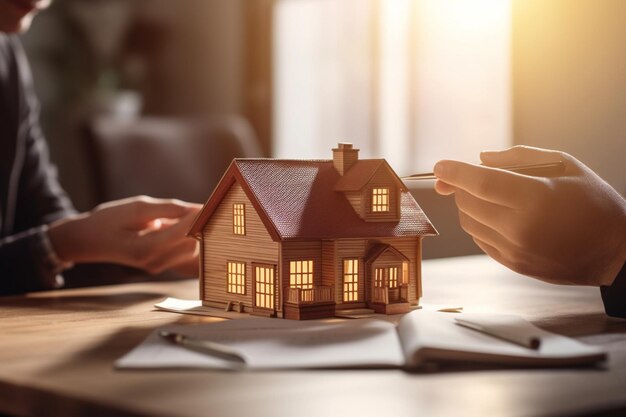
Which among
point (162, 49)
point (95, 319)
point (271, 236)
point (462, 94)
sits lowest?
point (95, 319)

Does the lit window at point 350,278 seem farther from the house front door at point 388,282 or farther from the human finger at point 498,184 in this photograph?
the human finger at point 498,184

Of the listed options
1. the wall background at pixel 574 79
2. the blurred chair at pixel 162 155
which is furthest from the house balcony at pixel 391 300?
the blurred chair at pixel 162 155

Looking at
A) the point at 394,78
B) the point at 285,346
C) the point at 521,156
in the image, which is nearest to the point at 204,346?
the point at 285,346

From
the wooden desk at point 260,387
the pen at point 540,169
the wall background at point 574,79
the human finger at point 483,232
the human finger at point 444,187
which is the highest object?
the wall background at point 574,79

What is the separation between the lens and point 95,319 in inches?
41.6

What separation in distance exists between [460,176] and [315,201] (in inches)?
7.1

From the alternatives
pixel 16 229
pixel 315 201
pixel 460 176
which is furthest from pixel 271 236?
pixel 16 229

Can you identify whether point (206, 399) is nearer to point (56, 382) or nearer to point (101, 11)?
point (56, 382)

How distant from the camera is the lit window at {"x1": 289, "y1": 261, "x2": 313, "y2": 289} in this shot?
1.00 m

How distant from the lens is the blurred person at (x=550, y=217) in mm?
1032

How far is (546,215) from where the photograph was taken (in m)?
1.03

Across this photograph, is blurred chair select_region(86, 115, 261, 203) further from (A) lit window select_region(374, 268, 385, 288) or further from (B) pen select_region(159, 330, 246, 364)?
(B) pen select_region(159, 330, 246, 364)

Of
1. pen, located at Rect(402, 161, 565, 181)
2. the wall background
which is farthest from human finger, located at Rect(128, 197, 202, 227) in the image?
the wall background

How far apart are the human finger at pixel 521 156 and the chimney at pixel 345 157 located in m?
0.18
